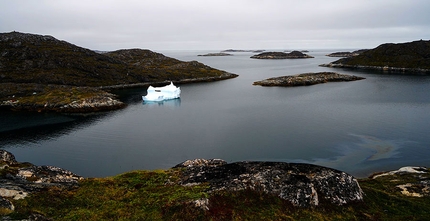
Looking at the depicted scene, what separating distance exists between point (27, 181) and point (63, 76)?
11546 centimetres

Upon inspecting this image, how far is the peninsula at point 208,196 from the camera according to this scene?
18.6m

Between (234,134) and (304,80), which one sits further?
(304,80)

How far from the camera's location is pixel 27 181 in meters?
22.2

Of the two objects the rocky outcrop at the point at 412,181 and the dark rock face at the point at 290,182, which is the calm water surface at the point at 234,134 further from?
the dark rock face at the point at 290,182

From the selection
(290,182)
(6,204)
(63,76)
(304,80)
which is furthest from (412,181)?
(63,76)

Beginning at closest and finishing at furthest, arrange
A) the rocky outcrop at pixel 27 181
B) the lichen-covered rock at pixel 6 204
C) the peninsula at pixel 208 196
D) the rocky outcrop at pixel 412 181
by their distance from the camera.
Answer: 1. the lichen-covered rock at pixel 6 204
2. the peninsula at pixel 208 196
3. the rocky outcrop at pixel 27 181
4. the rocky outcrop at pixel 412 181

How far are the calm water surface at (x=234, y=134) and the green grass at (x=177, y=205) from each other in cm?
1744

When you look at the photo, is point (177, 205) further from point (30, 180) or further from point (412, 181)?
point (412, 181)

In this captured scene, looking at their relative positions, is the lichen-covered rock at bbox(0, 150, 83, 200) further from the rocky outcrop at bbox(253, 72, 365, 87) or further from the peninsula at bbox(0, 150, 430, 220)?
the rocky outcrop at bbox(253, 72, 365, 87)

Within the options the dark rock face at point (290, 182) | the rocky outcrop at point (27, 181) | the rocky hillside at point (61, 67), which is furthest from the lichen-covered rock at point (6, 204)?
the rocky hillside at point (61, 67)

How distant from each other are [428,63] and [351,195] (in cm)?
19509

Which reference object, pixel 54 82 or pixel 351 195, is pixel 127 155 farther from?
pixel 54 82

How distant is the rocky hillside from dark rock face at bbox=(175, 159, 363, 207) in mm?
115171

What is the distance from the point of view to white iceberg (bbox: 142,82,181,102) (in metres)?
94.9
